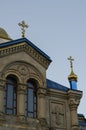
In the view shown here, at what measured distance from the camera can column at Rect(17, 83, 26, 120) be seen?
2190cm

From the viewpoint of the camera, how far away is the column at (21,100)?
2190 centimetres

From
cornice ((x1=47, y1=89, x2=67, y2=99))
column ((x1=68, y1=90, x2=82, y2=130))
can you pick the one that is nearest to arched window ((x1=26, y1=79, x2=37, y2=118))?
cornice ((x1=47, y1=89, x2=67, y2=99))

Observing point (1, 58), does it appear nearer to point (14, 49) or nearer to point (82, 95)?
point (14, 49)

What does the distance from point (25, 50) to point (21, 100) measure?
383 cm

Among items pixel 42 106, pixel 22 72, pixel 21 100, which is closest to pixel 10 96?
pixel 21 100

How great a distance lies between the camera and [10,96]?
73.9 ft

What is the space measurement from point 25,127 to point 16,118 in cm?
82

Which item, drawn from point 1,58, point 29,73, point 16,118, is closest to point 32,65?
point 29,73

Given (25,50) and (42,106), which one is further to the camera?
(25,50)

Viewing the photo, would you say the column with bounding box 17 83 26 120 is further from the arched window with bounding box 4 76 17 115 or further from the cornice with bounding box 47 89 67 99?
the cornice with bounding box 47 89 67 99

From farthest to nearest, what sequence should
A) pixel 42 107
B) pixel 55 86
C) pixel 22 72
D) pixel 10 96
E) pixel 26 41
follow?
pixel 55 86 < pixel 26 41 < pixel 22 72 < pixel 42 107 < pixel 10 96

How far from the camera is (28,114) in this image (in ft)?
74.2

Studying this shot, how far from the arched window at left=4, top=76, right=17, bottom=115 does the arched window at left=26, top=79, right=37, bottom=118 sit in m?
0.97

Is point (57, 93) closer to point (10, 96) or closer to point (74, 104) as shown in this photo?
point (74, 104)
